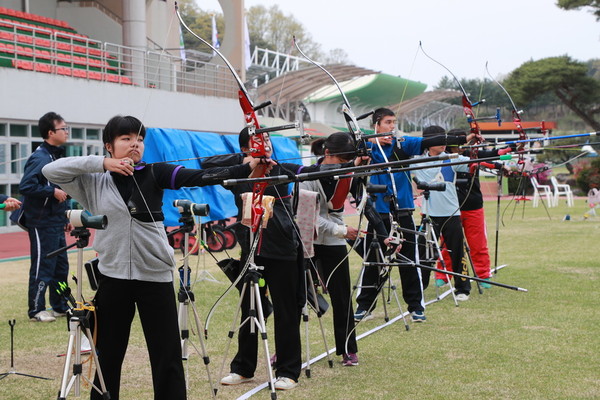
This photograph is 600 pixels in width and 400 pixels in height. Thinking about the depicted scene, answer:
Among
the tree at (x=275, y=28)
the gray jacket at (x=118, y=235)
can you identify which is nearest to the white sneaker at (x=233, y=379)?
the gray jacket at (x=118, y=235)

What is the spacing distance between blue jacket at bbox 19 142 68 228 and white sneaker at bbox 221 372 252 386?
2779mm

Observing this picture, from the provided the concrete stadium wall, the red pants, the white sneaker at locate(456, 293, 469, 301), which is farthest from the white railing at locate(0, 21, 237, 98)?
the white sneaker at locate(456, 293, 469, 301)

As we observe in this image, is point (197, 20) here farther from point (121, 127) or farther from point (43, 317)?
point (121, 127)

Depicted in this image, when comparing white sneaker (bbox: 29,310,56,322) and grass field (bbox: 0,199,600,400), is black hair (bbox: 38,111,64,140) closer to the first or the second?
white sneaker (bbox: 29,310,56,322)

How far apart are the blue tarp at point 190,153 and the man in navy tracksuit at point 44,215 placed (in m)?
3.49

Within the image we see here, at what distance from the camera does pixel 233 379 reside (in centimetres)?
484

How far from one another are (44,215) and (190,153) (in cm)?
481

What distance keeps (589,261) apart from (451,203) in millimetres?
3609

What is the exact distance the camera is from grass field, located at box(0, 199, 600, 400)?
15.2 ft

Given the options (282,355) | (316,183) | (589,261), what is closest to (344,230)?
(316,183)

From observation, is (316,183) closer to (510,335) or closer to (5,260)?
(510,335)

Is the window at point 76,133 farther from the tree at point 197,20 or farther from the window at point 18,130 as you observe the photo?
the tree at point 197,20

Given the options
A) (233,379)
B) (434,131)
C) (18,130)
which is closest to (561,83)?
(18,130)

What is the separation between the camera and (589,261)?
34.7ft
